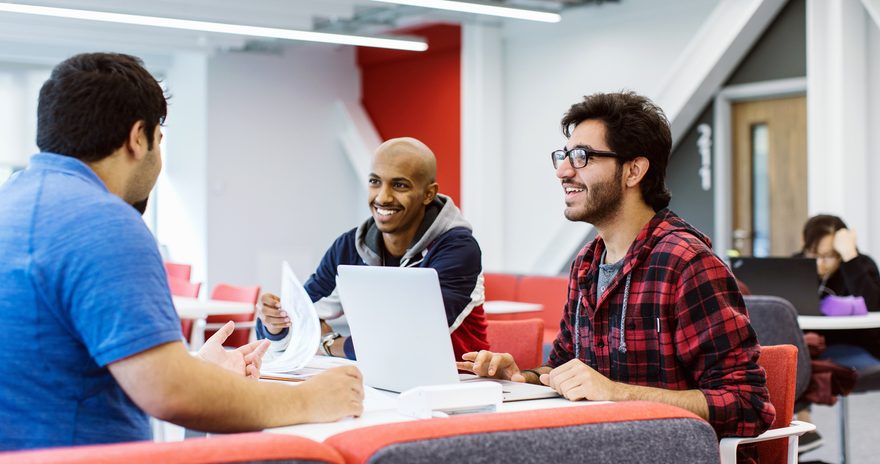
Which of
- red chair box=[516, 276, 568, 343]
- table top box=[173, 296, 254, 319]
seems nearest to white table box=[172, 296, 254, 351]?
table top box=[173, 296, 254, 319]

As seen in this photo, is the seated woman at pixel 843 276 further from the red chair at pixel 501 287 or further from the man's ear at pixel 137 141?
the man's ear at pixel 137 141

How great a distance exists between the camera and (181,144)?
12.0 meters

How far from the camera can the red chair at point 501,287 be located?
7.27m

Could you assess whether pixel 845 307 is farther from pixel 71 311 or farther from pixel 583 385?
pixel 71 311

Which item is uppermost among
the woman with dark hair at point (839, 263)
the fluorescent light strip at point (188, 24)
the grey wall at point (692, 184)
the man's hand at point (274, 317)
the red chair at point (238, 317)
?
the fluorescent light strip at point (188, 24)

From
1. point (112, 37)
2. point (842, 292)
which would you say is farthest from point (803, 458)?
point (112, 37)

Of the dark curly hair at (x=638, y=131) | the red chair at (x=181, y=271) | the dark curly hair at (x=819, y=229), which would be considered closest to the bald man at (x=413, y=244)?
the dark curly hair at (x=638, y=131)

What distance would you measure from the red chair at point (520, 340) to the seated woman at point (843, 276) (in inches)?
94.6

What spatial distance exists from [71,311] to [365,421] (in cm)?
56

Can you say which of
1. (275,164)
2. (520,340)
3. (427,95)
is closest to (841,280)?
(520,340)

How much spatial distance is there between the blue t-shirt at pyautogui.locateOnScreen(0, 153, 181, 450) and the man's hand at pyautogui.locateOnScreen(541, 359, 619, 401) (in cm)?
83

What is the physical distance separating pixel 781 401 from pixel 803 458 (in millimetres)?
3060

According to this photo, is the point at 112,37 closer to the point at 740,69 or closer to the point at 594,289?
the point at 740,69

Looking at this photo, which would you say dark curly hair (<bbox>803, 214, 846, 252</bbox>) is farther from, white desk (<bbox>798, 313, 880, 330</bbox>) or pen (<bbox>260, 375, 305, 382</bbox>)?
pen (<bbox>260, 375, 305, 382</bbox>)
